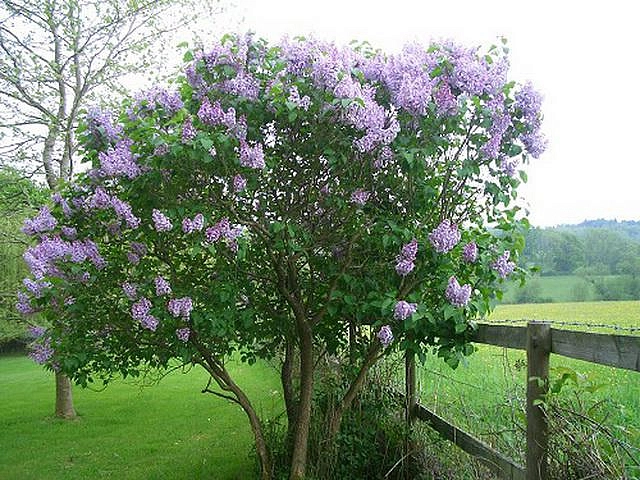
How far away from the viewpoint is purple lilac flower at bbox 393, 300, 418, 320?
378 cm

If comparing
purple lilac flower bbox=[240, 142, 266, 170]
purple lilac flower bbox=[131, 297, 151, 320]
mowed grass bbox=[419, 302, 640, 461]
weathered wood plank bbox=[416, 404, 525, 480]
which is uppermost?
purple lilac flower bbox=[240, 142, 266, 170]

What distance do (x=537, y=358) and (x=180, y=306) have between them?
2.09 meters

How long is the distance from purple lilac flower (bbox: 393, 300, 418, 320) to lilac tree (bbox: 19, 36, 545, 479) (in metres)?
0.02

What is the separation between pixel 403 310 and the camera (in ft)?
12.4

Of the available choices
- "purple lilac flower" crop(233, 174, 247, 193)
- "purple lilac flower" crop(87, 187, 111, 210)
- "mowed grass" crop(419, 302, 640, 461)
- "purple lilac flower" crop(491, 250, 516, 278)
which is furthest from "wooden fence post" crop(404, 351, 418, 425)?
"purple lilac flower" crop(87, 187, 111, 210)

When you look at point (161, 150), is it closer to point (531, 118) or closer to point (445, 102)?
point (445, 102)

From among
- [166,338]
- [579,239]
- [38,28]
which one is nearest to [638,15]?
[579,239]

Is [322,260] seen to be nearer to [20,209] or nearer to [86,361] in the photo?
[86,361]

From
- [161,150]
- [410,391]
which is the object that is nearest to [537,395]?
[410,391]

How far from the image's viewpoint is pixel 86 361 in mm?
4426

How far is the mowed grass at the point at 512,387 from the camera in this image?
3447 millimetres

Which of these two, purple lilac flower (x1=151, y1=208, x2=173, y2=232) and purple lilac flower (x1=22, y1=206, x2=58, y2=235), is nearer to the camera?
purple lilac flower (x1=151, y1=208, x2=173, y2=232)

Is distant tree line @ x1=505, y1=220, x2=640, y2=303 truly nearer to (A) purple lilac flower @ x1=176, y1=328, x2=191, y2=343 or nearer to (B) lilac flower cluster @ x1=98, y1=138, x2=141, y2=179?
(A) purple lilac flower @ x1=176, y1=328, x2=191, y2=343

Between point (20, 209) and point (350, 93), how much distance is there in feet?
24.0
